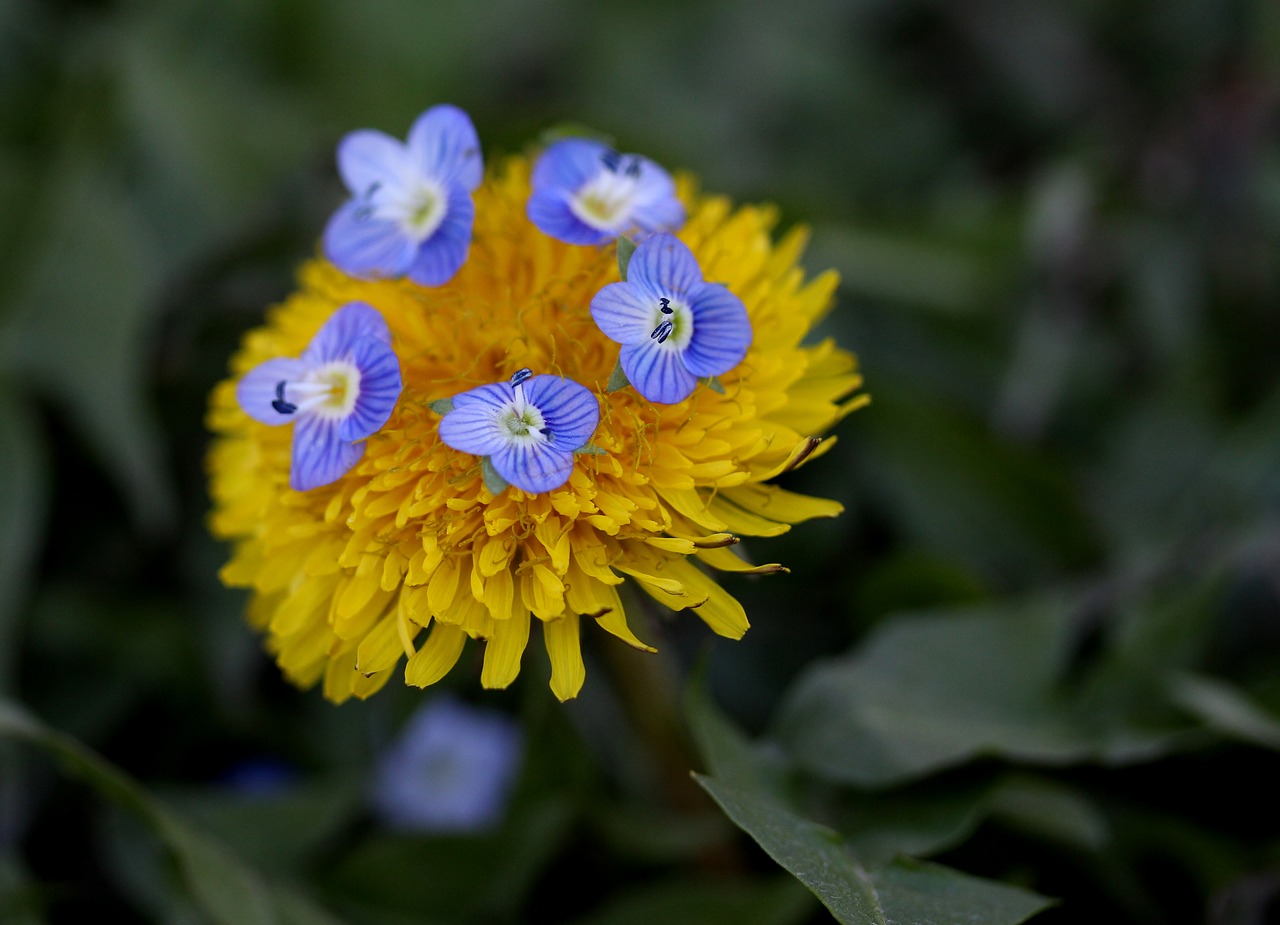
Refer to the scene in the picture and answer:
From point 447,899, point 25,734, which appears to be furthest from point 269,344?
point 447,899

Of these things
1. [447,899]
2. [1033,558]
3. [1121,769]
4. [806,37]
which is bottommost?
[447,899]

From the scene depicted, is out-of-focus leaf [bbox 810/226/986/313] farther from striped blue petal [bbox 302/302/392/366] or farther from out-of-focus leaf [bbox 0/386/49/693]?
out-of-focus leaf [bbox 0/386/49/693]

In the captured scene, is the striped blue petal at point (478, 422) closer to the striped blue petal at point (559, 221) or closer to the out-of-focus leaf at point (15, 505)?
the striped blue petal at point (559, 221)

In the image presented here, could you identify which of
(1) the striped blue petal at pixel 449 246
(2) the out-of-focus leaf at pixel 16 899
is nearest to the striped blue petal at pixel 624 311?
(1) the striped blue petal at pixel 449 246

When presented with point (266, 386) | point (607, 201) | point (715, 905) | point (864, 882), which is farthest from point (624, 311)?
point (715, 905)

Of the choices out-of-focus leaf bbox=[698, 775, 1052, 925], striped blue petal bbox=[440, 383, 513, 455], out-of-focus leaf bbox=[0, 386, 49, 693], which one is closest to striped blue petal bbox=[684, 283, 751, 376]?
striped blue petal bbox=[440, 383, 513, 455]

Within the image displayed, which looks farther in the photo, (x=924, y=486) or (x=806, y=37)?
(x=806, y=37)

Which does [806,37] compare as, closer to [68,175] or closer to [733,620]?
[68,175]

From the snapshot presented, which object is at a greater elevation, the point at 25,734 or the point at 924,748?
the point at 924,748
